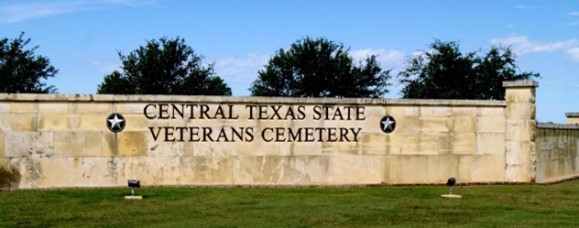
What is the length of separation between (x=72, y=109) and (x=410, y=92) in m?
43.9

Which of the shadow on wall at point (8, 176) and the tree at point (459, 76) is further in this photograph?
the tree at point (459, 76)

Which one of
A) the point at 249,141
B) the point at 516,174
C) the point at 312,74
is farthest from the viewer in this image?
the point at 312,74

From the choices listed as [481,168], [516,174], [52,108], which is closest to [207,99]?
[52,108]

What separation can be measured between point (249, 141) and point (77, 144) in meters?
4.03

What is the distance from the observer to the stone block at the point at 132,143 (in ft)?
63.9

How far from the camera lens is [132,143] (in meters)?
19.5

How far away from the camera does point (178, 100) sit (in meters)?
19.8

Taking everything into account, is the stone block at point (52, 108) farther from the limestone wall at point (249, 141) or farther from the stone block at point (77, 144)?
the stone block at point (77, 144)

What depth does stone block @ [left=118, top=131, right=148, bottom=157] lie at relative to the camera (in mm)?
19484

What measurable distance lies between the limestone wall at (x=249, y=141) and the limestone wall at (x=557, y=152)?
2181 mm

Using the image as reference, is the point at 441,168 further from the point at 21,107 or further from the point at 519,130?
the point at 21,107

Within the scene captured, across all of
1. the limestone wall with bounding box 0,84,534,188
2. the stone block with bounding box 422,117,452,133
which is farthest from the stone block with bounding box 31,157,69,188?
the stone block with bounding box 422,117,452,133

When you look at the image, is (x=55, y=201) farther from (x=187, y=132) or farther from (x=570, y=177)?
(x=570, y=177)

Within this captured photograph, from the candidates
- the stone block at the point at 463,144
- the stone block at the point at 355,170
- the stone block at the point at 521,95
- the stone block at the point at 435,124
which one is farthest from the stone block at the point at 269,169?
the stone block at the point at 521,95
